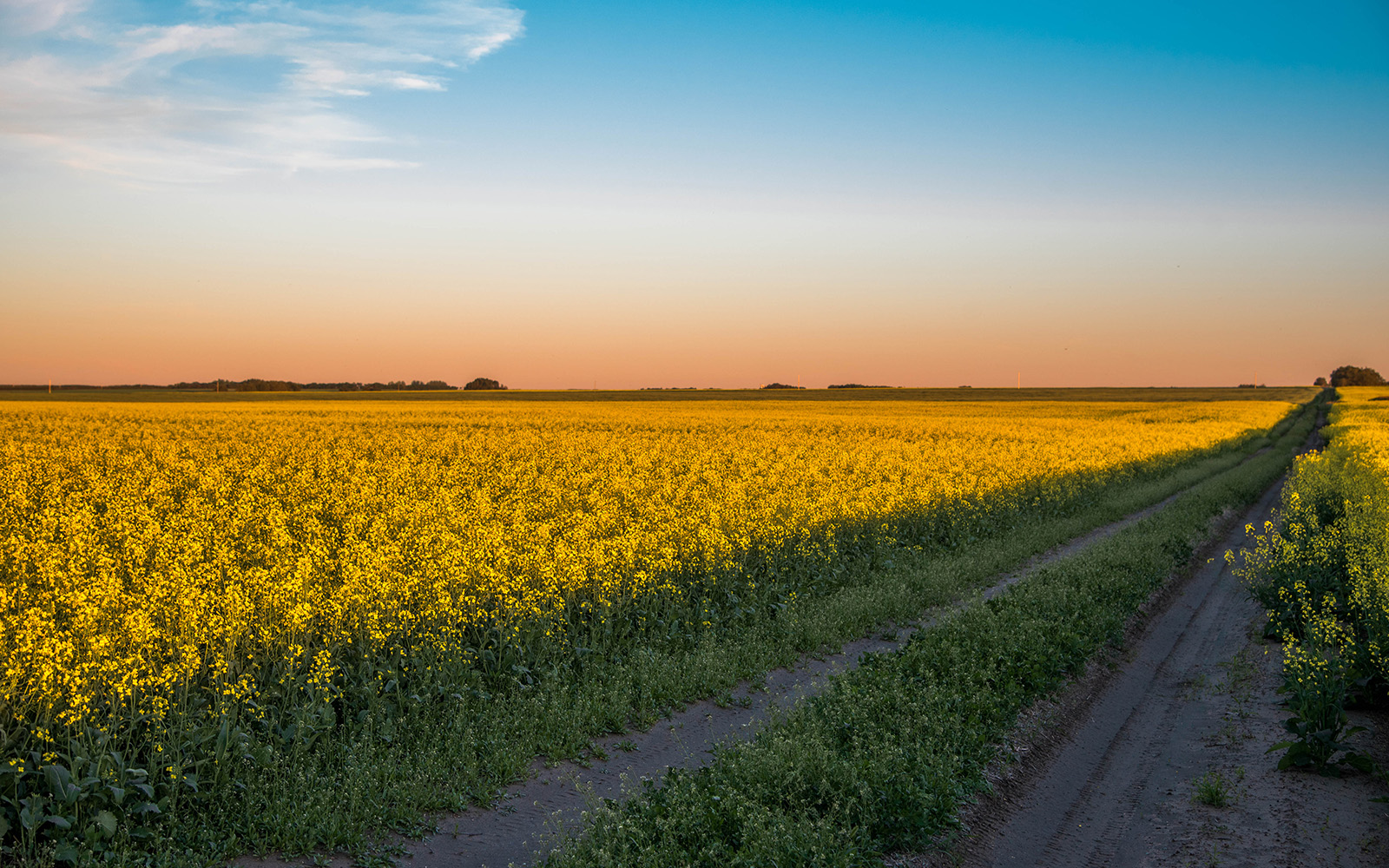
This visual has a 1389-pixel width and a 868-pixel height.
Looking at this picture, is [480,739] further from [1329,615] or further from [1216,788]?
[1329,615]

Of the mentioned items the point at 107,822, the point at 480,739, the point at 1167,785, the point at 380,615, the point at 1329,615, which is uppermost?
the point at 380,615

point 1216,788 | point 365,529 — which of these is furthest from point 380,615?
point 1216,788

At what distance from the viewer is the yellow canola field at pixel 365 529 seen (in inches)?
289

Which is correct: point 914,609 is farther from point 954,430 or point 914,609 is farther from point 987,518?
point 954,430

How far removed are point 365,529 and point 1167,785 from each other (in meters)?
11.6

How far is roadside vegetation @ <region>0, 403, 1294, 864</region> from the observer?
19.8 ft

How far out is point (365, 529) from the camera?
45.1ft

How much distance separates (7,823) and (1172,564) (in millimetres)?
15968

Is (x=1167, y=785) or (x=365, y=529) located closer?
(x=1167, y=785)

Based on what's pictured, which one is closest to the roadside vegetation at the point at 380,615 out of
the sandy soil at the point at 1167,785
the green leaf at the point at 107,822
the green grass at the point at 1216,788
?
the green leaf at the point at 107,822

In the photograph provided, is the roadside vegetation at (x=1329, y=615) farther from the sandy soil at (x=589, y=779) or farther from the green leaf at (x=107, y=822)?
the green leaf at (x=107, y=822)

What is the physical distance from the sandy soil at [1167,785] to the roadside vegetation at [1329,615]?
0.25m

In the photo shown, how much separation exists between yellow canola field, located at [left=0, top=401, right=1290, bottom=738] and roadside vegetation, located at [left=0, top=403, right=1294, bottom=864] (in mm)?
62

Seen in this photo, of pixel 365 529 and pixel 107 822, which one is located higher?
pixel 365 529
